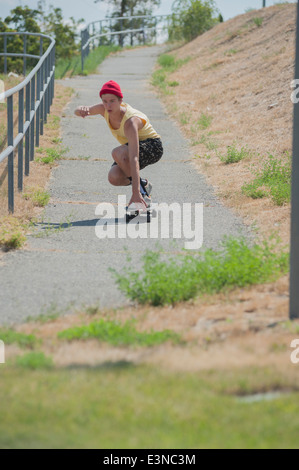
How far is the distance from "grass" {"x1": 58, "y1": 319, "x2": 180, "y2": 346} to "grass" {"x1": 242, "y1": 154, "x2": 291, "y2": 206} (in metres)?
3.17

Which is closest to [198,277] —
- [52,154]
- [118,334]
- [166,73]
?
[118,334]

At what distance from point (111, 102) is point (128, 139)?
0.37 m

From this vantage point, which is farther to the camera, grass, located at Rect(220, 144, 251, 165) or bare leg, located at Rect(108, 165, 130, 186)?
grass, located at Rect(220, 144, 251, 165)

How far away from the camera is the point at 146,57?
26.2 meters

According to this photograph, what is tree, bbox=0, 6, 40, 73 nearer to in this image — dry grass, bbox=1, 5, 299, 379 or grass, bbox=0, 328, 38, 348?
dry grass, bbox=1, 5, 299, 379

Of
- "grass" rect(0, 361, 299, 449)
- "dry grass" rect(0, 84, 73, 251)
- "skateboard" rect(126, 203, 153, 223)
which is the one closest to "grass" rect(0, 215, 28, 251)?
"dry grass" rect(0, 84, 73, 251)

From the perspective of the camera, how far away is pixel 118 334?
11.5 ft

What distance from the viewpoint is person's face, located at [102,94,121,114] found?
5.81 m

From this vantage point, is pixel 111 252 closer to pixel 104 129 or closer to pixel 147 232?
pixel 147 232

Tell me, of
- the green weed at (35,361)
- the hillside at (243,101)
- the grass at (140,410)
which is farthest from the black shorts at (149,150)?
the grass at (140,410)

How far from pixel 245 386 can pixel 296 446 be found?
46cm

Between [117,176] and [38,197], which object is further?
[38,197]

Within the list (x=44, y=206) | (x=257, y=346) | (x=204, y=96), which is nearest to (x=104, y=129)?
(x=204, y=96)

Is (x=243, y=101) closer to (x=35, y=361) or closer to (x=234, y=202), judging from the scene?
(x=234, y=202)
